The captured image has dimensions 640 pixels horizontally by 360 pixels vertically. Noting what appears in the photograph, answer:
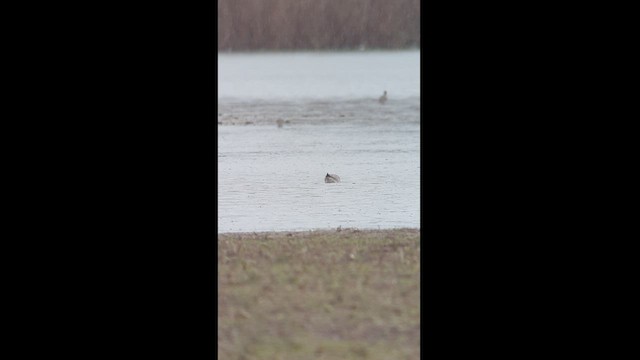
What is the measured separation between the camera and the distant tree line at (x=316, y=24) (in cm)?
457

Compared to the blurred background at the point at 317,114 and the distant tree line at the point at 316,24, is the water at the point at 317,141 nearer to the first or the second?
the blurred background at the point at 317,114

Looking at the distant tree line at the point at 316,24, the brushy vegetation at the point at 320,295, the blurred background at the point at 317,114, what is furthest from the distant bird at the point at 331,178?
the distant tree line at the point at 316,24

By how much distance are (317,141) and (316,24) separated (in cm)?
67

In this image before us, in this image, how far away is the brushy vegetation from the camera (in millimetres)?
2291

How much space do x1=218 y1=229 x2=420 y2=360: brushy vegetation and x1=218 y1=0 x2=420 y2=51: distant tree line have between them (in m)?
1.64

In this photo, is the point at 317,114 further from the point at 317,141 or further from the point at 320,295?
the point at 320,295

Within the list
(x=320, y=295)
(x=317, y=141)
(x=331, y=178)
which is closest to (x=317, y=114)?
(x=317, y=141)

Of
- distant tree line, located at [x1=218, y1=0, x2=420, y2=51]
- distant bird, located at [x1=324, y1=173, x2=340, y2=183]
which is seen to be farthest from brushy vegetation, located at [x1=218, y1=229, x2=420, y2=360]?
distant tree line, located at [x1=218, y1=0, x2=420, y2=51]

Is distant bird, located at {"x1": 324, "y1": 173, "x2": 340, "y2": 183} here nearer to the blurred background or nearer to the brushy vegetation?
the blurred background

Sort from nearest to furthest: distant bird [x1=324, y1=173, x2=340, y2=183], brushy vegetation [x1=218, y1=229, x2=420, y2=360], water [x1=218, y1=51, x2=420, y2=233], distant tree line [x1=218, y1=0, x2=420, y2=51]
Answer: brushy vegetation [x1=218, y1=229, x2=420, y2=360] < water [x1=218, y1=51, x2=420, y2=233] < distant bird [x1=324, y1=173, x2=340, y2=183] < distant tree line [x1=218, y1=0, x2=420, y2=51]
